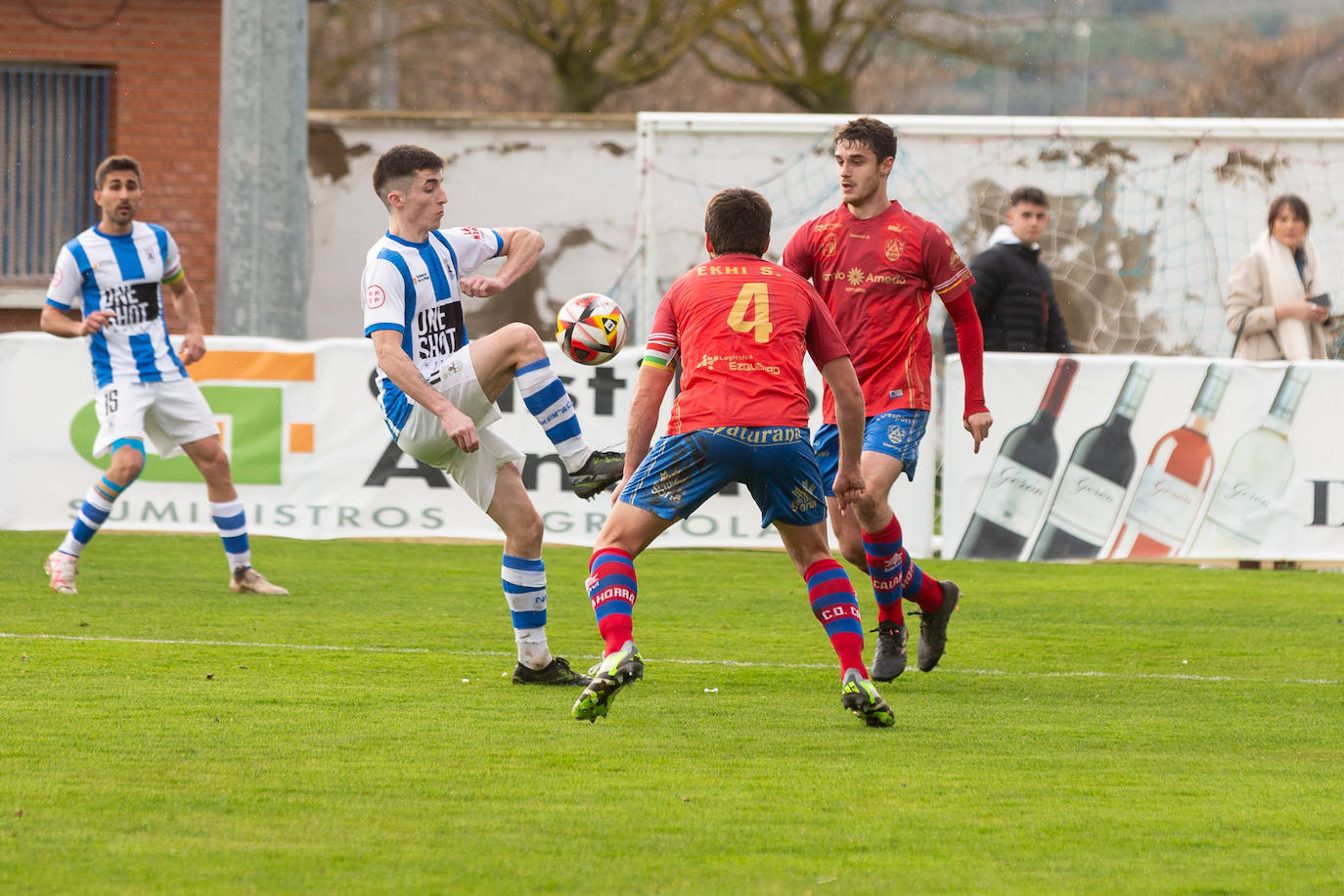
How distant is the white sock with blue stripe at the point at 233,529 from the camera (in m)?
9.55

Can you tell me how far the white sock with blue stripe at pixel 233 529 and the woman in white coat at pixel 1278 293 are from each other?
6.10 metres

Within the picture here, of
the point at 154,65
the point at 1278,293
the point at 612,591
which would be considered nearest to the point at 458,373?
the point at 612,591

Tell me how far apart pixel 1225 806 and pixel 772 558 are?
667 cm

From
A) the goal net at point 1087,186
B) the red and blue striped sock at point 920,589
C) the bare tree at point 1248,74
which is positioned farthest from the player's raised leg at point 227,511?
the bare tree at point 1248,74

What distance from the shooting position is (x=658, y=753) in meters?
5.64

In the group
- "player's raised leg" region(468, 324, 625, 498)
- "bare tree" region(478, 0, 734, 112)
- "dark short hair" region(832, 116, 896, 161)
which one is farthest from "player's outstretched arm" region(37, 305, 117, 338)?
"bare tree" region(478, 0, 734, 112)

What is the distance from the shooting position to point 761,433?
587cm

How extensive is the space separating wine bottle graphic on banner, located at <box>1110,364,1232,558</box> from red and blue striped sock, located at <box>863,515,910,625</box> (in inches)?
176

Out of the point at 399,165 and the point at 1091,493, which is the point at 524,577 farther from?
the point at 1091,493

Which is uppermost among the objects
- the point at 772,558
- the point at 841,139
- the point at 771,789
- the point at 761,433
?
the point at 841,139

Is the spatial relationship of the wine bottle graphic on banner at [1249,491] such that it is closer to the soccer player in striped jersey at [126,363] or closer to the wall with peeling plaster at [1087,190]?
the wall with peeling plaster at [1087,190]

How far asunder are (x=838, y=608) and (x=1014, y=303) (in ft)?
18.8

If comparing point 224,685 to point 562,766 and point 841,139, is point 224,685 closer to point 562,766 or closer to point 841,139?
point 562,766

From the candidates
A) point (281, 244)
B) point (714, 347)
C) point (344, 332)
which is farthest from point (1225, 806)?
point (344, 332)
